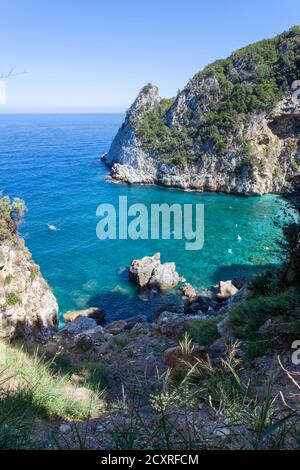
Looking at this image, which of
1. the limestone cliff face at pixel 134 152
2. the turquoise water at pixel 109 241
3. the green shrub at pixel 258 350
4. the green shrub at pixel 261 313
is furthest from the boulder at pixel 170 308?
the limestone cliff face at pixel 134 152

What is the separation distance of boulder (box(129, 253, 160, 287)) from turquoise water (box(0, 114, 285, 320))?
91cm

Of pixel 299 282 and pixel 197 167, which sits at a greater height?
pixel 197 167

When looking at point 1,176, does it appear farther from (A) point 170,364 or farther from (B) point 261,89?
(A) point 170,364

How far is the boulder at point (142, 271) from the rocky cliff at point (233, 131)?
2558cm

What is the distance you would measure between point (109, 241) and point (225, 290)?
14.7 m

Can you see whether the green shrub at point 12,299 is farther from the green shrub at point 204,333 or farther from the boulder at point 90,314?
the green shrub at point 204,333

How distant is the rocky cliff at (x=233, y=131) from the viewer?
4734 centimetres

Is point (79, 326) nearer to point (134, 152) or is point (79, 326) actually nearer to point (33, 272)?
point (33, 272)

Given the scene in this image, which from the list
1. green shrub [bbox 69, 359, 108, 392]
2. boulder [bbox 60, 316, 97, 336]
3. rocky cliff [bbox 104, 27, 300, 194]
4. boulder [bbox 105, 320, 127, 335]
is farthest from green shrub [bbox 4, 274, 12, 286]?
rocky cliff [bbox 104, 27, 300, 194]

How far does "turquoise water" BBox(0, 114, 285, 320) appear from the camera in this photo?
83.3 ft

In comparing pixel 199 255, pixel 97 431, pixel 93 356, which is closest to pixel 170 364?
pixel 93 356

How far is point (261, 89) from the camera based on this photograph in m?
47.5

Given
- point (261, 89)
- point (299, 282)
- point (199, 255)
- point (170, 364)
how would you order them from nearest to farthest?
point (170, 364) → point (299, 282) → point (199, 255) → point (261, 89)
